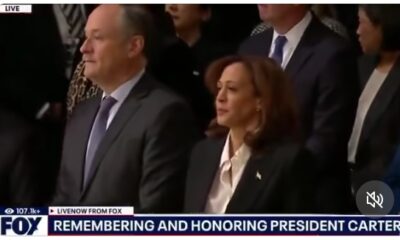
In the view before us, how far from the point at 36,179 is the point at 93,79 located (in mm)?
380

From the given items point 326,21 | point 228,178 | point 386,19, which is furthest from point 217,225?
point 386,19

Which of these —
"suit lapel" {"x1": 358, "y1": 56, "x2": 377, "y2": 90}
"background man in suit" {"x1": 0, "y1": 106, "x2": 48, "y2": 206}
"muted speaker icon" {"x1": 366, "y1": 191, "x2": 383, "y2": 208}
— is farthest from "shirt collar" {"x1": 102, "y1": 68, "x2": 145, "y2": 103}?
"muted speaker icon" {"x1": 366, "y1": 191, "x2": 383, "y2": 208}

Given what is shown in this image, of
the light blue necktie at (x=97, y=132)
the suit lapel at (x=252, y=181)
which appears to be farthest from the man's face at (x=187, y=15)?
the suit lapel at (x=252, y=181)

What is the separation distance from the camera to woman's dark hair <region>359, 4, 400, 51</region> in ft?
11.0

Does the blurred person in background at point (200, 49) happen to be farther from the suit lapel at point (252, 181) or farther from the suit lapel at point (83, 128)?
the suit lapel at point (83, 128)

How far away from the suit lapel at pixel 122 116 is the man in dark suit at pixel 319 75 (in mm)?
351

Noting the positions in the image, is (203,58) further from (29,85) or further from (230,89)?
(29,85)

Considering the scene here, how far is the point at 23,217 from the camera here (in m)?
3.45

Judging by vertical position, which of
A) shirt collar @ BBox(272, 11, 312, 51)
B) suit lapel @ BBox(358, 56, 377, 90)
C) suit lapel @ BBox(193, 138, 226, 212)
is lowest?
suit lapel @ BBox(193, 138, 226, 212)

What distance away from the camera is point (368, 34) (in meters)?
3.37

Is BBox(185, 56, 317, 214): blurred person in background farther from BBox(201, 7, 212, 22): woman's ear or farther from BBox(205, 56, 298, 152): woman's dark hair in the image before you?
BBox(201, 7, 212, 22): woman's ear

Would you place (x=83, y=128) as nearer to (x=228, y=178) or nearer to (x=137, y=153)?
(x=137, y=153)

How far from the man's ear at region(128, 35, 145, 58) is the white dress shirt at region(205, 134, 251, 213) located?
1.36 ft

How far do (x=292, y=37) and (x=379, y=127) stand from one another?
41 cm
